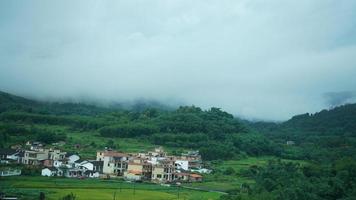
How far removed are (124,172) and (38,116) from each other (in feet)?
88.9

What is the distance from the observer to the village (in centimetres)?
4581

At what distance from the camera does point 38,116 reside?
71.2 metres

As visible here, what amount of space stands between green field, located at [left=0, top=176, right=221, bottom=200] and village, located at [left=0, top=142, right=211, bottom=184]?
6270 mm

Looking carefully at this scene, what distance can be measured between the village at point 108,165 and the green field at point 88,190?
627 cm

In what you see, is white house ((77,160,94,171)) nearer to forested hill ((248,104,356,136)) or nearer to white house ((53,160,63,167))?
white house ((53,160,63,167))

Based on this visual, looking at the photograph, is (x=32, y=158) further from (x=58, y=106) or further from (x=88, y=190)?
(x=58, y=106)

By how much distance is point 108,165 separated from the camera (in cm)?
4944

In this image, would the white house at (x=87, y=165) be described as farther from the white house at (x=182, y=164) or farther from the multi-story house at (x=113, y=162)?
the white house at (x=182, y=164)

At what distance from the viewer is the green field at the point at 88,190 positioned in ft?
100

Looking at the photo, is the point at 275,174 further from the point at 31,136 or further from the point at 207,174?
the point at 31,136

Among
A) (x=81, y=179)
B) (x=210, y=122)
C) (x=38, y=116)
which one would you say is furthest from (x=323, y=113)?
(x=81, y=179)

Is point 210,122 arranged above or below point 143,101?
below

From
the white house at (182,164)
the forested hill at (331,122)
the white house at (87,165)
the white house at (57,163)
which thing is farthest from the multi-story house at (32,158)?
the forested hill at (331,122)

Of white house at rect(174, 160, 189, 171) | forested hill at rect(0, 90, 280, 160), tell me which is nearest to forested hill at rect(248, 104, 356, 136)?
forested hill at rect(0, 90, 280, 160)
